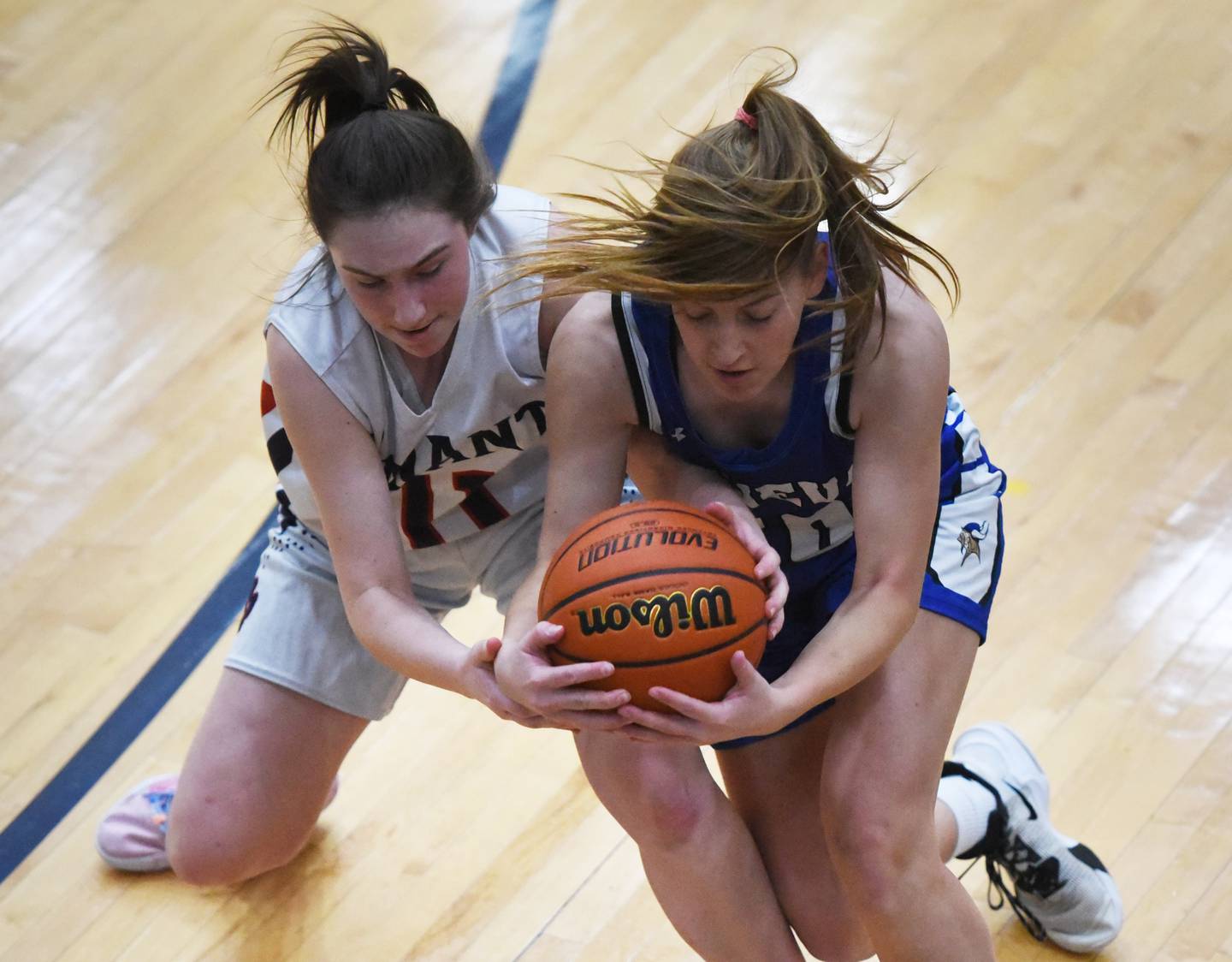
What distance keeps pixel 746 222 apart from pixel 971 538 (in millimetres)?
712

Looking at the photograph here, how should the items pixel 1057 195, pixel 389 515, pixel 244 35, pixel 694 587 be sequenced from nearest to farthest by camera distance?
pixel 694 587, pixel 389 515, pixel 1057 195, pixel 244 35

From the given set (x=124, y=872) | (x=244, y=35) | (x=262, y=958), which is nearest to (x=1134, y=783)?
(x=262, y=958)

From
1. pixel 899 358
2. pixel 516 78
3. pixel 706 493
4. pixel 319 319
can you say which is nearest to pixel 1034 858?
pixel 706 493

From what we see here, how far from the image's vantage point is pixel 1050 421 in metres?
3.45

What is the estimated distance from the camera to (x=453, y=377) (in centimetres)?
229

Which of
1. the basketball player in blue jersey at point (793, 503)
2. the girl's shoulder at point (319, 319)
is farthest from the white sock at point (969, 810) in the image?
the girl's shoulder at point (319, 319)

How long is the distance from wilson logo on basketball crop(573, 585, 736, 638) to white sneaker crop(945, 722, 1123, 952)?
3.14 ft

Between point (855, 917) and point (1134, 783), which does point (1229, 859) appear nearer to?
point (1134, 783)

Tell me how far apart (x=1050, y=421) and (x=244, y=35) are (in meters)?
2.91

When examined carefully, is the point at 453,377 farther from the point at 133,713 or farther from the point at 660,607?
the point at 133,713

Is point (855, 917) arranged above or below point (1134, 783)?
above

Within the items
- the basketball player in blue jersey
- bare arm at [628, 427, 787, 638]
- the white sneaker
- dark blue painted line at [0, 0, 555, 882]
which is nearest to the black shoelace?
the white sneaker

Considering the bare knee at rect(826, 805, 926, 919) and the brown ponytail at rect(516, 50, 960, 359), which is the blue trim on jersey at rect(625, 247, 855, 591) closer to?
the brown ponytail at rect(516, 50, 960, 359)

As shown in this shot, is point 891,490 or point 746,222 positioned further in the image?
point 891,490
